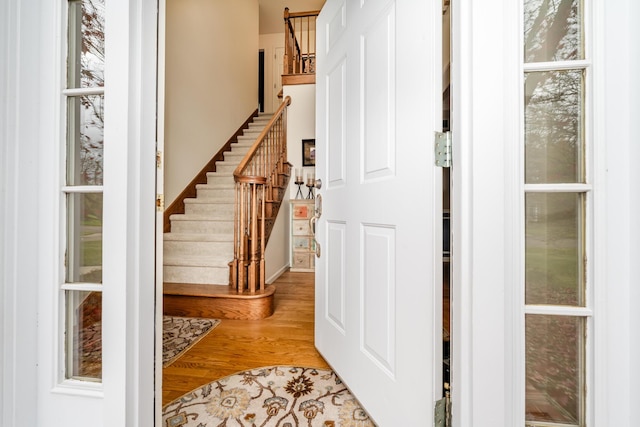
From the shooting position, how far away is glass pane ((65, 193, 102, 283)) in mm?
862

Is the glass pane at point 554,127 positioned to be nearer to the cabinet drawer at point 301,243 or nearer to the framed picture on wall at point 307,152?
the cabinet drawer at point 301,243

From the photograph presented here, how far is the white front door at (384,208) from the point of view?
32.7 inches

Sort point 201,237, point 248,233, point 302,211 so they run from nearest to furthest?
point 248,233 < point 201,237 < point 302,211

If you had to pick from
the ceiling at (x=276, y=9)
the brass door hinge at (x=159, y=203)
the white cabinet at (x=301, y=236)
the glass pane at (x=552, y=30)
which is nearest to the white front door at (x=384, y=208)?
the glass pane at (x=552, y=30)

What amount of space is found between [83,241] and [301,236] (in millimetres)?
3081

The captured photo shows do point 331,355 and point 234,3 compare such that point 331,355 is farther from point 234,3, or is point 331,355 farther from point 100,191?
point 234,3

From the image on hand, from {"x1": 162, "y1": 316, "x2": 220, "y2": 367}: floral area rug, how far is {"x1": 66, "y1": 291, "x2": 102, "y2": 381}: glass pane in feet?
2.45

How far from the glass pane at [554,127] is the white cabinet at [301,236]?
10.5 ft

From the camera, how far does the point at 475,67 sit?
0.71m

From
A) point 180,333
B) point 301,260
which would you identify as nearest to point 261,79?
point 301,260

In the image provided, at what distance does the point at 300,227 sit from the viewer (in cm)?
390

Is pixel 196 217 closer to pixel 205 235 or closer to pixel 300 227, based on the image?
pixel 205 235

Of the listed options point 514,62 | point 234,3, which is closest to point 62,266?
point 514,62

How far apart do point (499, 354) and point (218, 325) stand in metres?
1.89
